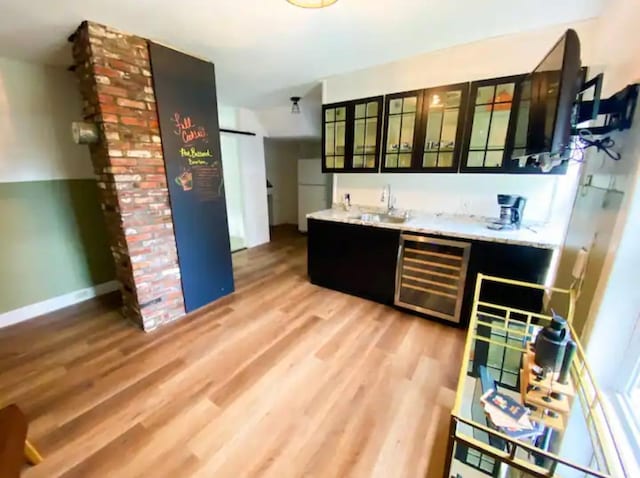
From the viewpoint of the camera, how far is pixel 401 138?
2.81m

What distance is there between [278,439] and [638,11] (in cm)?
288

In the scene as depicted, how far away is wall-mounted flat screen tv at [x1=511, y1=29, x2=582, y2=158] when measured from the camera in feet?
3.59

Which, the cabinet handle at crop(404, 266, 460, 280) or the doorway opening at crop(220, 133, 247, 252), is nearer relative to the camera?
the cabinet handle at crop(404, 266, 460, 280)

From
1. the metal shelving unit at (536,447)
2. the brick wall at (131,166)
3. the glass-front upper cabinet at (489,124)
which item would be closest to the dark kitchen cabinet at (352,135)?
the glass-front upper cabinet at (489,124)

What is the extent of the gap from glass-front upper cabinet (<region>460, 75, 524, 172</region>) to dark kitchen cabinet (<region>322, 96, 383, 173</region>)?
879 mm

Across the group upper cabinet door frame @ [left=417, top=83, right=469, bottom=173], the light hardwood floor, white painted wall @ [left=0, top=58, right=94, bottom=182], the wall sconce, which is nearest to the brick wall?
the wall sconce

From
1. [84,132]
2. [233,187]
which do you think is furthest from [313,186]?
[84,132]

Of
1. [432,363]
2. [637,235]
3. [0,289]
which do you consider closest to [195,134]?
[0,289]

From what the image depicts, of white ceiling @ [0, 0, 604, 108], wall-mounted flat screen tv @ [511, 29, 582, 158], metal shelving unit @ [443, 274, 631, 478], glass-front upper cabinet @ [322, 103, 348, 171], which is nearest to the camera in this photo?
metal shelving unit @ [443, 274, 631, 478]

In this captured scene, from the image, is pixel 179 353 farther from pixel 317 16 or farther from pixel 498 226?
pixel 498 226

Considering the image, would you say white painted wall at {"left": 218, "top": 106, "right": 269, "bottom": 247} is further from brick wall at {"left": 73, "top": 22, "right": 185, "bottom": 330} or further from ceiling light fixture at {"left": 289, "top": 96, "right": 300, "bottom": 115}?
brick wall at {"left": 73, "top": 22, "right": 185, "bottom": 330}

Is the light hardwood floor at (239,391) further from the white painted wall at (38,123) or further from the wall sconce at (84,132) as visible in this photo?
the wall sconce at (84,132)

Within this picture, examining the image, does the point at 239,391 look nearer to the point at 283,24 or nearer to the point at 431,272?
the point at 431,272

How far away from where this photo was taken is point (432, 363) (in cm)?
206
